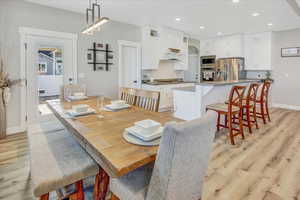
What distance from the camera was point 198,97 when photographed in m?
3.49

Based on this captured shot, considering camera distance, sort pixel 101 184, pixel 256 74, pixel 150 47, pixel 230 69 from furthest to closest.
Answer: pixel 256 74, pixel 230 69, pixel 150 47, pixel 101 184

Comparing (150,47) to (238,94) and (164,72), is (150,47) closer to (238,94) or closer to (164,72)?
(164,72)

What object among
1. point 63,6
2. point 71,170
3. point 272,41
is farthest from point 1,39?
point 272,41

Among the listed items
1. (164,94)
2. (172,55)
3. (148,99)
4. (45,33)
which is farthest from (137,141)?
(172,55)

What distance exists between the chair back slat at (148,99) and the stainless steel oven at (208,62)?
5.44 meters

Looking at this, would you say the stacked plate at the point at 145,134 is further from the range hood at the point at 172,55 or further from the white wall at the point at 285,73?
the white wall at the point at 285,73

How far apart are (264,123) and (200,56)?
4.24 meters

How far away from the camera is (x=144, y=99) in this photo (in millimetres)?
2426

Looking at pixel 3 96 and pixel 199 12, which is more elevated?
pixel 199 12

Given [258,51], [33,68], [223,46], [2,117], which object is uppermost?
[223,46]

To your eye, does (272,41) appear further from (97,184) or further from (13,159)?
(13,159)

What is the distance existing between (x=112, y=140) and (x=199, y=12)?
13.5 ft

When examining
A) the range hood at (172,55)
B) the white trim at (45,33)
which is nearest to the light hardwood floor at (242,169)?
Result: the white trim at (45,33)

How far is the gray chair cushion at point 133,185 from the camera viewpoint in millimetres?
1086
